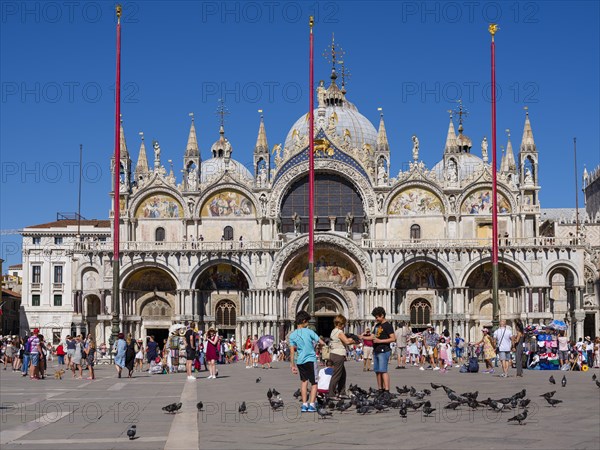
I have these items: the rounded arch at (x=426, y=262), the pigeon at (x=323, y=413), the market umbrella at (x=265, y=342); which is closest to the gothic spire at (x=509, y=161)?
the rounded arch at (x=426, y=262)

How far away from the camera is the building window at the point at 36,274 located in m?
95.1

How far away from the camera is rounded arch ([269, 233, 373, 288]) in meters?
64.7

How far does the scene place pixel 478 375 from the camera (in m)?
33.1

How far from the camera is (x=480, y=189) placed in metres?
67.1

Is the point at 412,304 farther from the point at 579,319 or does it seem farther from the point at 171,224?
the point at 171,224

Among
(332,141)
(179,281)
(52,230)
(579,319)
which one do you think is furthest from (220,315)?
(52,230)

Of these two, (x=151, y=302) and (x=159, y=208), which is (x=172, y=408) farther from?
(x=159, y=208)

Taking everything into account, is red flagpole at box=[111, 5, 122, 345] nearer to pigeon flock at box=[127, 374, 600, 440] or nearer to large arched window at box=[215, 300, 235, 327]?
pigeon flock at box=[127, 374, 600, 440]

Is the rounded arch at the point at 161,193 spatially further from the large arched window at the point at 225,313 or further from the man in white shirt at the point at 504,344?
the man in white shirt at the point at 504,344

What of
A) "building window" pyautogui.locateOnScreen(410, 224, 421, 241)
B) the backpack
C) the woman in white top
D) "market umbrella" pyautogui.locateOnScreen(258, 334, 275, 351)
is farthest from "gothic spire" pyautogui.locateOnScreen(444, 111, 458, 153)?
the woman in white top

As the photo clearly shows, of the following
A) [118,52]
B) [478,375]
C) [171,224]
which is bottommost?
[478,375]

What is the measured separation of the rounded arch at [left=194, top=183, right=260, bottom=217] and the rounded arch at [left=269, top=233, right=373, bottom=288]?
464 centimetres

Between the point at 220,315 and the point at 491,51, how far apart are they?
2893 cm

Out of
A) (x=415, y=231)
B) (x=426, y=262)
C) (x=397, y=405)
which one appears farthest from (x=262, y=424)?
(x=415, y=231)
